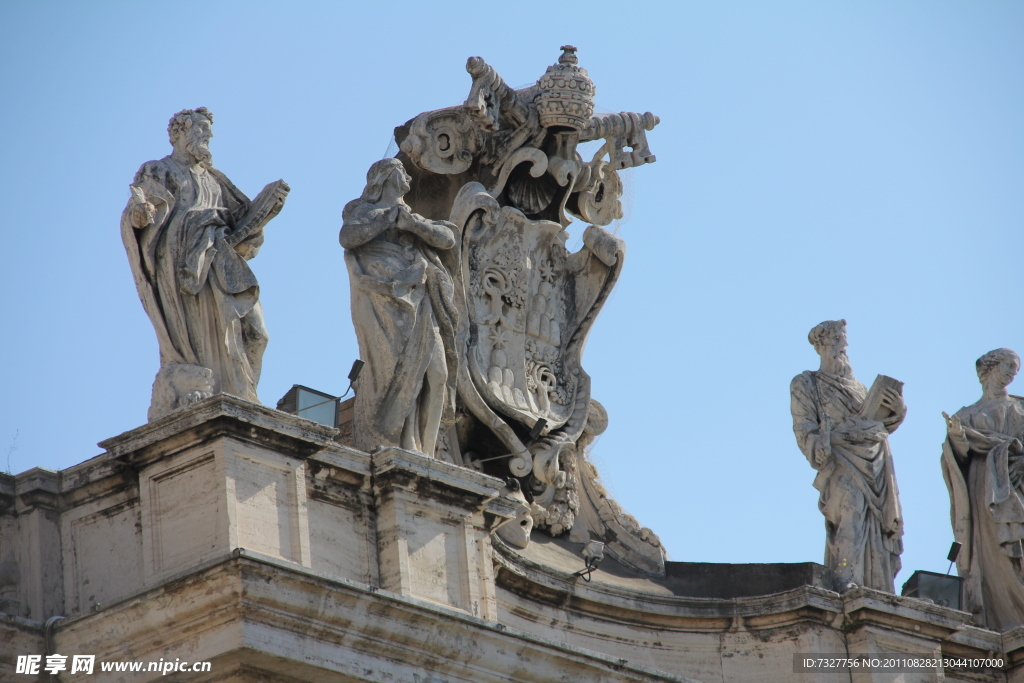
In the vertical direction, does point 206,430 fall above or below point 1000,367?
below

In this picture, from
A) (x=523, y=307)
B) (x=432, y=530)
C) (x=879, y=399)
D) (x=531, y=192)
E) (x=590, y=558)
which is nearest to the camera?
(x=432, y=530)

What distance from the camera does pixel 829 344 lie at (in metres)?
20.3

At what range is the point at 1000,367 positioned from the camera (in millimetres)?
21016

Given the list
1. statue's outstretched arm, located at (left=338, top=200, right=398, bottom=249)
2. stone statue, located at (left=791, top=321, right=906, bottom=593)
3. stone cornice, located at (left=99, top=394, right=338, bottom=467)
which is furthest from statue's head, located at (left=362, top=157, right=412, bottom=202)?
stone statue, located at (left=791, top=321, right=906, bottom=593)

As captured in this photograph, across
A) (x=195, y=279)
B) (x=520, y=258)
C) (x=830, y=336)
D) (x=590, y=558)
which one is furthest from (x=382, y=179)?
(x=830, y=336)

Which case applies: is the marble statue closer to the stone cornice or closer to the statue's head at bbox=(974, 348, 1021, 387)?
the stone cornice

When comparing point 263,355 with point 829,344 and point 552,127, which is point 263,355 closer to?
point 552,127

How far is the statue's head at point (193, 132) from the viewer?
651 inches

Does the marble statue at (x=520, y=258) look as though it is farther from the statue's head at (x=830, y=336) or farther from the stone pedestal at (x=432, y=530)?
the statue's head at (x=830, y=336)

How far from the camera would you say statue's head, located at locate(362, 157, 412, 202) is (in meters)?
17.2

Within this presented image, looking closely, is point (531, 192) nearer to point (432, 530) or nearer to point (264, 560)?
point (432, 530)

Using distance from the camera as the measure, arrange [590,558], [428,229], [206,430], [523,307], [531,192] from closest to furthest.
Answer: [206,430]
[428,229]
[590,558]
[523,307]
[531,192]

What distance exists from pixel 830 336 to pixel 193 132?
5928 mm

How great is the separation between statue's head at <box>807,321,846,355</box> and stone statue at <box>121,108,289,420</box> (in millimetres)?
5489
